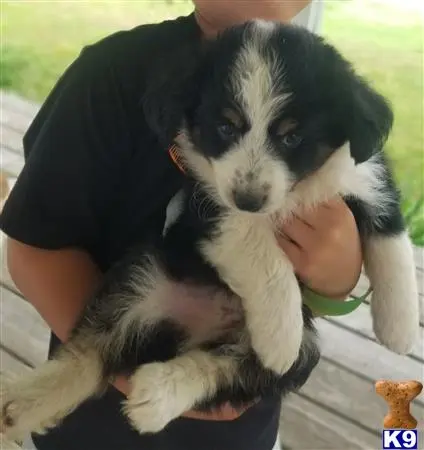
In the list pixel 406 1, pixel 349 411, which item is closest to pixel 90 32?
pixel 406 1

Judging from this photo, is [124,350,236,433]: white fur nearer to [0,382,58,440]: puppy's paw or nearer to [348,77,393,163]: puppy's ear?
[0,382,58,440]: puppy's paw

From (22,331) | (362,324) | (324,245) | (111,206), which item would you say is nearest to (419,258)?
(362,324)

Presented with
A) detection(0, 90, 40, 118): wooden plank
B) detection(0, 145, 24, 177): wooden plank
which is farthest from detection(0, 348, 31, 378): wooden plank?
detection(0, 90, 40, 118): wooden plank

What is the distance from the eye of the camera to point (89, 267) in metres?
1.41

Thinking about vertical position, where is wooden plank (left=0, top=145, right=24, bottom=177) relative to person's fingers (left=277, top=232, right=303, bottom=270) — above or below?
below

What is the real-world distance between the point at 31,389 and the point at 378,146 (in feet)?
2.40

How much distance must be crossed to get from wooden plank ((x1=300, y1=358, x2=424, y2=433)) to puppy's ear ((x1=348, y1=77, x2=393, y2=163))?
1320 millimetres

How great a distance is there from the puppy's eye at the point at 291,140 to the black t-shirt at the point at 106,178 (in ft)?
0.91

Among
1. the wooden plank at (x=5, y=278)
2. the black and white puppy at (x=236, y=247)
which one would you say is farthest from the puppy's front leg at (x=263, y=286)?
the wooden plank at (x=5, y=278)

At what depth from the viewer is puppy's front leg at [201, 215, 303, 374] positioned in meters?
1.17

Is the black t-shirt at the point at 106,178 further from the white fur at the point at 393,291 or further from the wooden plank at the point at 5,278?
the wooden plank at the point at 5,278

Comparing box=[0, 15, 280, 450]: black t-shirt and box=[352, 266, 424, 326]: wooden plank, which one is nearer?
box=[0, 15, 280, 450]: black t-shirt

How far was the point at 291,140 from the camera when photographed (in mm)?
1099

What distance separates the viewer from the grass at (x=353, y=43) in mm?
2693
